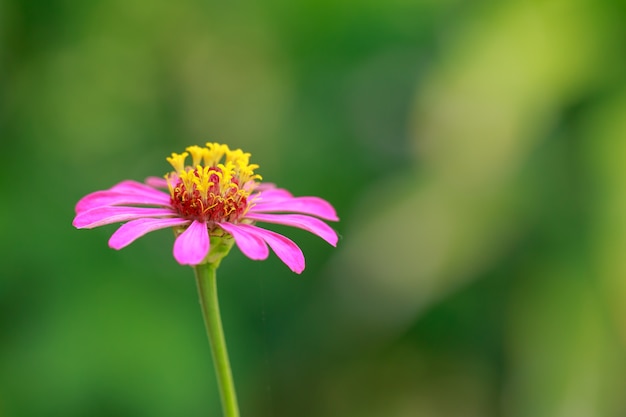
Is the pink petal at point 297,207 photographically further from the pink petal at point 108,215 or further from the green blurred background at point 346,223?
the green blurred background at point 346,223

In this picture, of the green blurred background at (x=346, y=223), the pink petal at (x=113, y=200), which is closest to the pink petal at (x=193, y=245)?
the pink petal at (x=113, y=200)

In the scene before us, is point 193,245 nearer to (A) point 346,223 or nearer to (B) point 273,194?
(B) point 273,194

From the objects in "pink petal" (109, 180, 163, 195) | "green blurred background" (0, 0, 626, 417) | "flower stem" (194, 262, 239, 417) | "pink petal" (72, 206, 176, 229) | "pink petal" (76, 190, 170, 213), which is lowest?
"flower stem" (194, 262, 239, 417)

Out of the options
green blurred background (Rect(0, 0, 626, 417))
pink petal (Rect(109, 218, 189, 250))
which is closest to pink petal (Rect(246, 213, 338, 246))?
pink petal (Rect(109, 218, 189, 250))

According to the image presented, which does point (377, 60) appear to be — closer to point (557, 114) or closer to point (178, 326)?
point (557, 114)

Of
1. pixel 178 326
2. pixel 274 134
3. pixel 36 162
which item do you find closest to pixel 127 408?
pixel 178 326

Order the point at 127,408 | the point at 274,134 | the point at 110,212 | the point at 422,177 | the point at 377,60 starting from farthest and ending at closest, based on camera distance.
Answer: the point at 377,60
the point at 274,134
the point at 422,177
the point at 127,408
the point at 110,212

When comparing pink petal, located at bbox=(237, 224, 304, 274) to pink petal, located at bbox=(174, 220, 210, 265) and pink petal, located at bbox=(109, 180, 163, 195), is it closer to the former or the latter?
pink petal, located at bbox=(174, 220, 210, 265)
